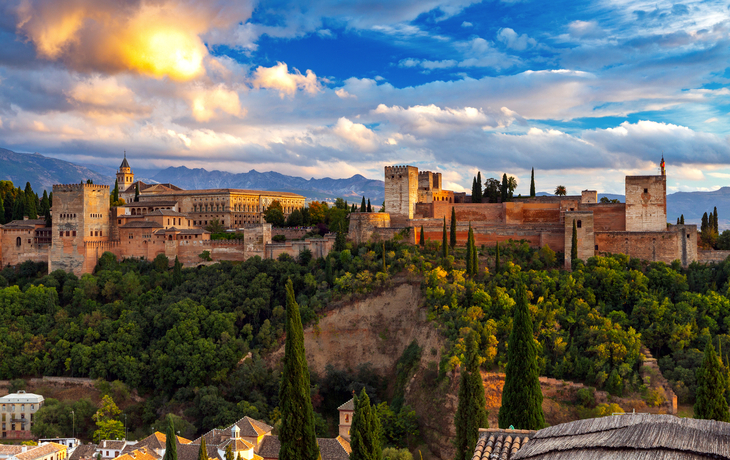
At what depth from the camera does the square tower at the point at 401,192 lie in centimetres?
4594

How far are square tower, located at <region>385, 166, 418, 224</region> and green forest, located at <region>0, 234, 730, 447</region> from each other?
14.7 feet

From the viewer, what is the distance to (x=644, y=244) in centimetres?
3756

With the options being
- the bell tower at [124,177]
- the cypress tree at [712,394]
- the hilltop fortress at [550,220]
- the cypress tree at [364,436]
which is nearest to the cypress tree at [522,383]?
the cypress tree at [364,436]

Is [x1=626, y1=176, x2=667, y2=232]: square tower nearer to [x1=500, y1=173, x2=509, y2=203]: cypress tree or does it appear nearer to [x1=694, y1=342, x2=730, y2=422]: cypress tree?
[x1=500, y1=173, x2=509, y2=203]: cypress tree

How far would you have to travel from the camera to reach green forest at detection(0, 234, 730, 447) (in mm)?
30938

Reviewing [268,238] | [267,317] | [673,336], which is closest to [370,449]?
[673,336]

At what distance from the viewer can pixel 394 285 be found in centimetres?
3931

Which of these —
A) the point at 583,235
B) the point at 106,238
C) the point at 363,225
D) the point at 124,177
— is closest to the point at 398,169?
the point at 363,225

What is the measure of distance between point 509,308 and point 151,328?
869 inches

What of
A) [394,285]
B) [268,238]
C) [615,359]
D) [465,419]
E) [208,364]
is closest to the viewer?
[465,419]

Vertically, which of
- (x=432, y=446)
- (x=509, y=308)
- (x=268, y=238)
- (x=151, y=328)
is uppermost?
(x=268, y=238)

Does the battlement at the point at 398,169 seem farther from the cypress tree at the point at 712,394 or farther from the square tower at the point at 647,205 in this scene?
the cypress tree at the point at 712,394

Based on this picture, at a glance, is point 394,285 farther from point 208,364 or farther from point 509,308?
point 208,364

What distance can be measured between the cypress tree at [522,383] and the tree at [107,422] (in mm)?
22847
